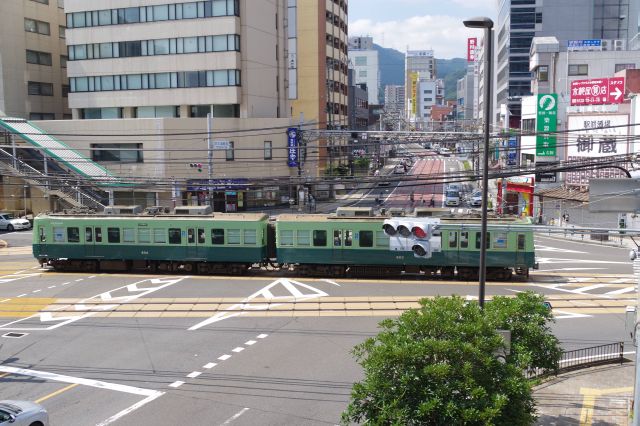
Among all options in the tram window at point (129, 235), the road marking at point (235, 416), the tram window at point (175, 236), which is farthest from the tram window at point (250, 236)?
the road marking at point (235, 416)

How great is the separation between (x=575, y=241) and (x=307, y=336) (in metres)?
28.8

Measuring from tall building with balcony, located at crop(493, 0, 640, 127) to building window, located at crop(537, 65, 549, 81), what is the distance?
18.5m

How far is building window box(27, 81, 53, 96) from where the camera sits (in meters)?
62.1

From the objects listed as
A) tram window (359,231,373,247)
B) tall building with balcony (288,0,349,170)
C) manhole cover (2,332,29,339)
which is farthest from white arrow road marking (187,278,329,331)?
tall building with balcony (288,0,349,170)

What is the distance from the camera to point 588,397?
646 inches

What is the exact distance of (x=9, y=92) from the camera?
194 ft

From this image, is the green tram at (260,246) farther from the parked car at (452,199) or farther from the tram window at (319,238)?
the parked car at (452,199)

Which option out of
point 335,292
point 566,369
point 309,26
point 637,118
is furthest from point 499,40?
point 566,369

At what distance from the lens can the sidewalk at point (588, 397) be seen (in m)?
15.1

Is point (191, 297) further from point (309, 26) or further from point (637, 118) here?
point (309, 26)

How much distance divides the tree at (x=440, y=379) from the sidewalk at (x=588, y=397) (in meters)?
4.03

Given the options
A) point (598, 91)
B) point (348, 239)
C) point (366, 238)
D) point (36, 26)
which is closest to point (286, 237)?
point (348, 239)

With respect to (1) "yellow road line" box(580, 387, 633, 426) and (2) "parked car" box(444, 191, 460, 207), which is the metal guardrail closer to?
(1) "yellow road line" box(580, 387, 633, 426)

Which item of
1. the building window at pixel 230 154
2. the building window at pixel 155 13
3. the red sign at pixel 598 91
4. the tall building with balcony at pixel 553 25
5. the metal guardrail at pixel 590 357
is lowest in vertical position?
the metal guardrail at pixel 590 357
